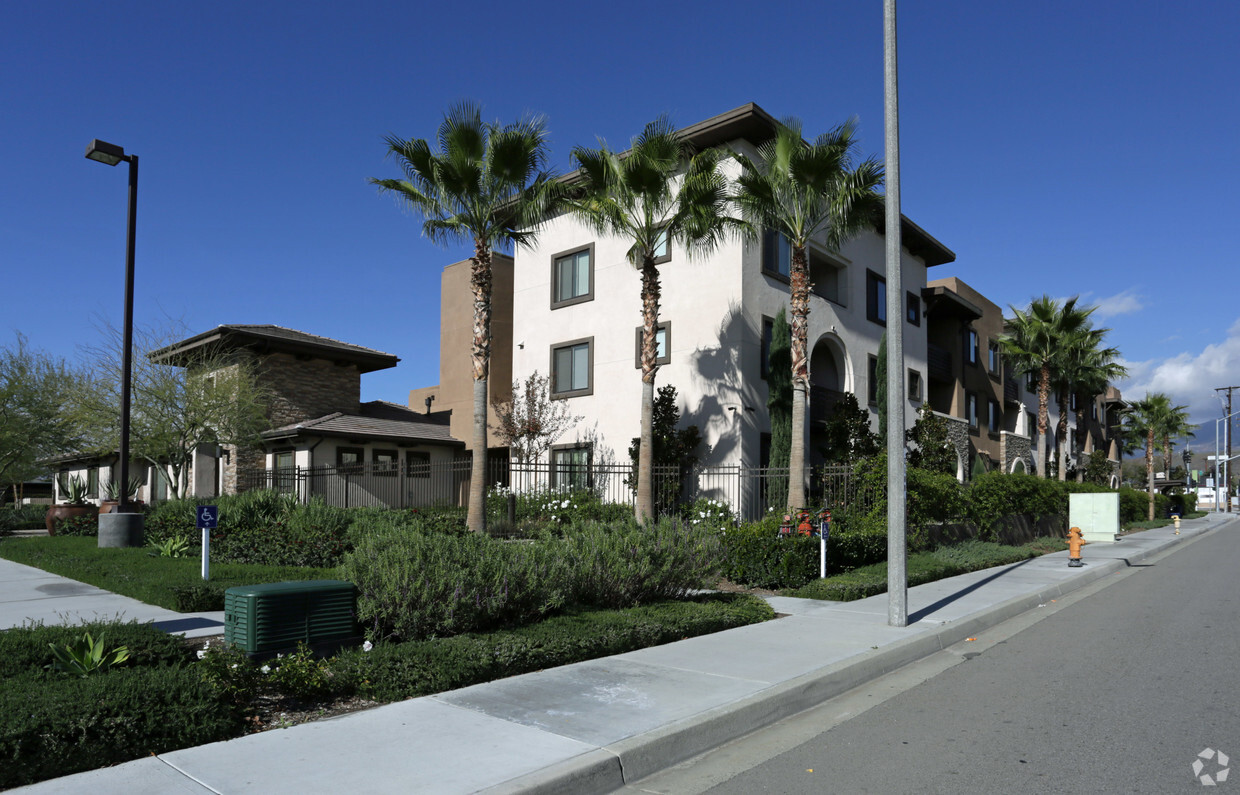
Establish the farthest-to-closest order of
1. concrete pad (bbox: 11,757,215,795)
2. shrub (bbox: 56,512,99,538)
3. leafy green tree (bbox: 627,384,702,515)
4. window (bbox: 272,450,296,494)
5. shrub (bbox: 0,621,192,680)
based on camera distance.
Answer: window (bbox: 272,450,296,494) < leafy green tree (bbox: 627,384,702,515) < shrub (bbox: 56,512,99,538) < shrub (bbox: 0,621,192,680) < concrete pad (bbox: 11,757,215,795)

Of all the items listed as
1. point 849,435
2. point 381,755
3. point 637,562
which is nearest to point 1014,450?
point 849,435

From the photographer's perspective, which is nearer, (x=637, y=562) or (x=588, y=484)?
(x=637, y=562)

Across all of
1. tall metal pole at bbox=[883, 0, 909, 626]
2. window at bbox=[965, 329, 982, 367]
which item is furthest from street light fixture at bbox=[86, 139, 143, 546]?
window at bbox=[965, 329, 982, 367]

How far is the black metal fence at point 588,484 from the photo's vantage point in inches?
815

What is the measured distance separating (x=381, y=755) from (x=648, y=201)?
1533 centimetres

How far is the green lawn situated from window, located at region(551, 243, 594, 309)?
14220 mm

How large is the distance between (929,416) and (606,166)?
1485 cm

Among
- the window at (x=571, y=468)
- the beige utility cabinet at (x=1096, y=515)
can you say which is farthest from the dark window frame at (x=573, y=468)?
the beige utility cabinet at (x=1096, y=515)

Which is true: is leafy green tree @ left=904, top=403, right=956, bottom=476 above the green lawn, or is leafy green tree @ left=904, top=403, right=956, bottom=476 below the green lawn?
above

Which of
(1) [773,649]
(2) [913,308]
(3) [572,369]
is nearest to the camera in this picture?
(1) [773,649]

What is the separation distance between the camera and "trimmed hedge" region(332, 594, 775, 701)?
6.67 meters

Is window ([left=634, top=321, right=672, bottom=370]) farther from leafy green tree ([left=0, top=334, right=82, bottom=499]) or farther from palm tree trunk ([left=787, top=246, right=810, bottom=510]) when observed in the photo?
leafy green tree ([left=0, top=334, right=82, bottom=499])

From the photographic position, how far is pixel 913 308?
1294 inches

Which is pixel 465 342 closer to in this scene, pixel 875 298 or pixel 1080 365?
pixel 875 298
